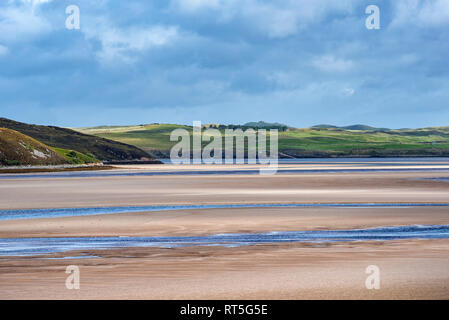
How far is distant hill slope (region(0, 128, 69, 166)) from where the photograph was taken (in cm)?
10803

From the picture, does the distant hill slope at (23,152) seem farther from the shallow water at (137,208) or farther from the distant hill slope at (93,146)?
the shallow water at (137,208)

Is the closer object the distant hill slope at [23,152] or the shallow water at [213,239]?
the shallow water at [213,239]

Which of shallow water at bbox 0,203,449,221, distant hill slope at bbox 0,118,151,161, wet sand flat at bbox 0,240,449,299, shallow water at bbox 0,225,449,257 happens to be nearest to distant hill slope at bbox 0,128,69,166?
distant hill slope at bbox 0,118,151,161

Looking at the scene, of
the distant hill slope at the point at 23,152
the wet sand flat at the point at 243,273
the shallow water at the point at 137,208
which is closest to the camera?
the wet sand flat at the point at 243,273

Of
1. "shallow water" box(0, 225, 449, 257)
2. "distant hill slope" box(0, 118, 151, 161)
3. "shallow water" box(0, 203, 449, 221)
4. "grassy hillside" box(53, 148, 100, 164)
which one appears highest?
"distant hill slope" box(0, 118, 151, 161)

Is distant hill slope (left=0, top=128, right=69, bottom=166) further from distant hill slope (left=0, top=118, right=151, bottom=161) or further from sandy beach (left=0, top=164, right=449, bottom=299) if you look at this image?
sandy beach (left=0, top=164, right=449, bottom=299)

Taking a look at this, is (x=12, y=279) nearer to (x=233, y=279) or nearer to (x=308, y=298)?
(x=233, y=279)

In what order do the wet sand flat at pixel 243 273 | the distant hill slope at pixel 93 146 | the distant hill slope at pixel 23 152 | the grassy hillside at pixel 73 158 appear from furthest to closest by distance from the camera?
the distant hill slope at pixel 93 146 < the grassy hillside at pixel 73 158 < the distant hill slope at pixel 23 152 < the wet sand flat at pixel 243 273

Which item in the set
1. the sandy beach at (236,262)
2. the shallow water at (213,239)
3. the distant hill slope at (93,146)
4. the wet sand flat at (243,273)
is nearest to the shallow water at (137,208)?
the sandy beach at (236,262)

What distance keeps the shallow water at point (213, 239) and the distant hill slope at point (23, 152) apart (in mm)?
85922

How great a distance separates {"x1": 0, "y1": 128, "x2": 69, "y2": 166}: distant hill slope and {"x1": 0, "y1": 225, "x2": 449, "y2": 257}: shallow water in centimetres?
8592

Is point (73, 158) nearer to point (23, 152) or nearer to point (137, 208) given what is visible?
point (23, 152)

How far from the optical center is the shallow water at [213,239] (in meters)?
22.7
